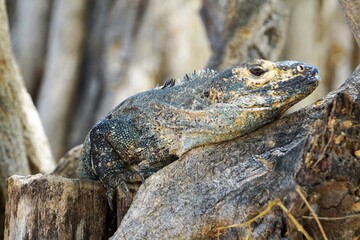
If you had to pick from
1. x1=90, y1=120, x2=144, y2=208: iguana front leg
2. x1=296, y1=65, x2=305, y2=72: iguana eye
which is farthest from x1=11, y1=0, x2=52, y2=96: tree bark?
x1=296, y1=65, x2=305, y2=72: iguana eye

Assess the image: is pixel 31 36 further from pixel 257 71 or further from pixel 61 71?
pixel 257 71

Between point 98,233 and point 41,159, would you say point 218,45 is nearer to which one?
point 41,159

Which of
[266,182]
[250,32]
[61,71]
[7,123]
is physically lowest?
[266,182]

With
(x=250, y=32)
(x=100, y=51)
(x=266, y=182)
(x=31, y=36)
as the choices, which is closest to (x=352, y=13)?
(x=266, y=182)

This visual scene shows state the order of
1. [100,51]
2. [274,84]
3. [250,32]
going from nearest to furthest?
[274,84] → [250,32] → [100,51]

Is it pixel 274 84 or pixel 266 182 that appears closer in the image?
pixel 266 182
